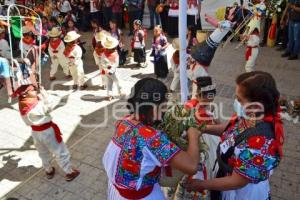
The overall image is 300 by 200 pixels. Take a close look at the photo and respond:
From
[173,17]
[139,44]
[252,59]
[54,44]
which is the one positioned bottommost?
[252,59]

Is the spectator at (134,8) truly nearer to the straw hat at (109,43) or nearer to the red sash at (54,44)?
the red sash at (54,44)

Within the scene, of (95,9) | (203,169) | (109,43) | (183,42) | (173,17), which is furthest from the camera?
(95,9)

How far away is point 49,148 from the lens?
4746 millimetres

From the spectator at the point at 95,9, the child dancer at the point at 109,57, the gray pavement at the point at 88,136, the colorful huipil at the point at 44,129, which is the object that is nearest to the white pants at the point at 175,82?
the gray pavement at the point at 88,136

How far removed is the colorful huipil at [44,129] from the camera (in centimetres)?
443

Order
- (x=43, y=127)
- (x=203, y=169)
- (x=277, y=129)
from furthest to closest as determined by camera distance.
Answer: (x=43, y=127) → (x=203, y=169) → (x=277, y=129)

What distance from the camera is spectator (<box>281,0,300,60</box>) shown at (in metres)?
8.82

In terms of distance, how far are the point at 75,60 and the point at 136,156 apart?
614 cm

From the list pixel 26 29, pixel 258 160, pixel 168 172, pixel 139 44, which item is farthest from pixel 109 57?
pixel 258 160

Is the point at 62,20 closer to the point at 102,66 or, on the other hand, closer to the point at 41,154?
the point at 102,66

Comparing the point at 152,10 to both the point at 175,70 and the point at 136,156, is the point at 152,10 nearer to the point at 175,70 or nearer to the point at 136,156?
the point at 175,70

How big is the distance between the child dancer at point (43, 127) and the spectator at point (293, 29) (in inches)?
274

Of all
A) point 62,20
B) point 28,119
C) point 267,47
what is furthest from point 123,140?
point 62,20

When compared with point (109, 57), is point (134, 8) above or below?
above
